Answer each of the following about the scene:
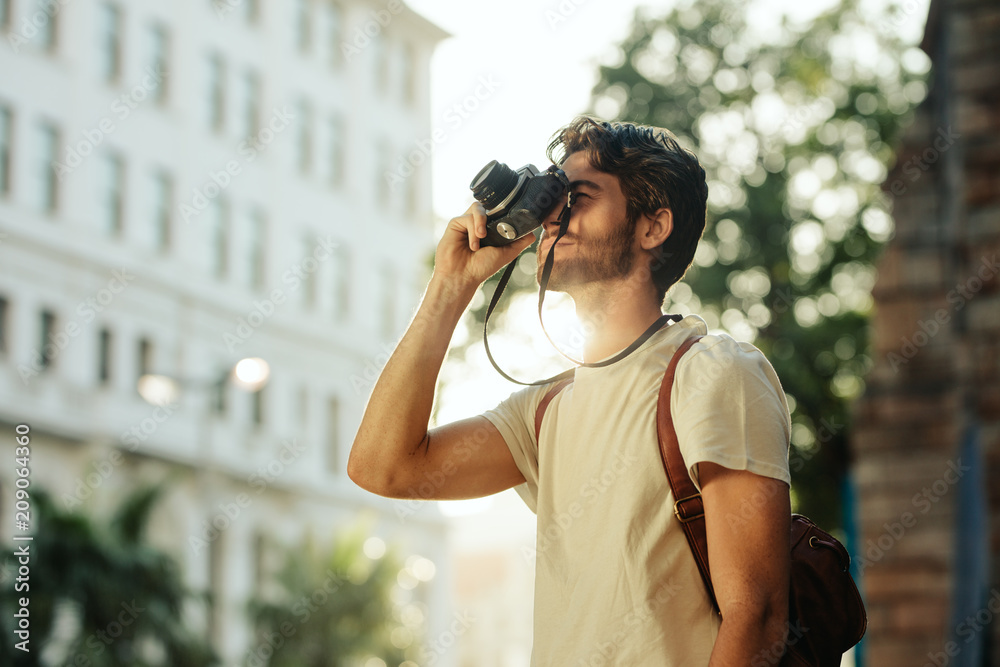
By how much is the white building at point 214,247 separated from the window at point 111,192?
0.18ft

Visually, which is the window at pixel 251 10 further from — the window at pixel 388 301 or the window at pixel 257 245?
the window at pixel 388 301

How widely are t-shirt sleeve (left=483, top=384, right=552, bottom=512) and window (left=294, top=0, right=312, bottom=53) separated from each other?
139ft

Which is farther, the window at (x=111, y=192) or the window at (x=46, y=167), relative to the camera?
the window at (x=111, y=192)

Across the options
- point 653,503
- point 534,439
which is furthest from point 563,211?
point 653,503

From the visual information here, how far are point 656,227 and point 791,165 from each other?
67.4ft

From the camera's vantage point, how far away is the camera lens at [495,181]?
112 inches

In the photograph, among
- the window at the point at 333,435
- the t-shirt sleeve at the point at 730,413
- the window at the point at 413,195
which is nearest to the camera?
the t-shirt sleeve at the point at 730,413

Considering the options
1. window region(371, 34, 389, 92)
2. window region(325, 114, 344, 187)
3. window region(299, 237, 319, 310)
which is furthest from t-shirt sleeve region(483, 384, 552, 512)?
window region(371, 34, 389, 92)

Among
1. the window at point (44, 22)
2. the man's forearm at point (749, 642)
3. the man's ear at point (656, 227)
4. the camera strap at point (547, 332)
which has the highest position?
the window at point (44, 22)

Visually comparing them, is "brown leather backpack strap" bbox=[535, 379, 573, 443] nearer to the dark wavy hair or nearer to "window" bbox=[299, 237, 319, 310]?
the dark wavy hair

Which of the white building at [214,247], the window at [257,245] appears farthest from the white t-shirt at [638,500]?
the window at [257,245]

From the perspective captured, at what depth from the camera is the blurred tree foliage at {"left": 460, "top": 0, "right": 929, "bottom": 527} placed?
2052 centimetres

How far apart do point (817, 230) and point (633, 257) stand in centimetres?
1997

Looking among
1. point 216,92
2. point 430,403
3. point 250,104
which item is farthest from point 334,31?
point 430,403
